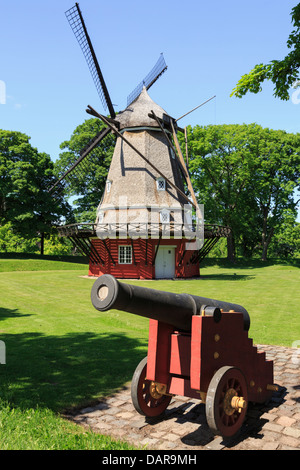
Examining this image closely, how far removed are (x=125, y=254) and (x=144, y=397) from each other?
2075 cm

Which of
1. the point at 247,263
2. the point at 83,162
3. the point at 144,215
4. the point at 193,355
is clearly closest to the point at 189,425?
the point at 193,355

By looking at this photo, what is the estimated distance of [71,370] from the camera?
20.3 ft

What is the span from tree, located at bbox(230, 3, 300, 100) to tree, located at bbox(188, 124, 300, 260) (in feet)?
104

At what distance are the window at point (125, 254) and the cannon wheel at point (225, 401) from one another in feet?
68.7

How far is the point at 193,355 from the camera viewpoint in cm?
386

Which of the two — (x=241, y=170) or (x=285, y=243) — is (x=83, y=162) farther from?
(x=285, y=243)

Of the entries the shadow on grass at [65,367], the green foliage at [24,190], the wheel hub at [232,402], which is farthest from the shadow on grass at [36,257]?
the wheel hub at [232,402]

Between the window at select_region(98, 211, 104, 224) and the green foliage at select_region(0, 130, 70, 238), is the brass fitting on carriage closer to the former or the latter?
the window at select_region(98, 211, 104, 224)

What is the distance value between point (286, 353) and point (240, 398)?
4001mm

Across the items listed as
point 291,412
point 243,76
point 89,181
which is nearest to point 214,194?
point 89,181

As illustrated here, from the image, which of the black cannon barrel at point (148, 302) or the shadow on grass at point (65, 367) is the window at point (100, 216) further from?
the black cannon barrel at point (148, 302)

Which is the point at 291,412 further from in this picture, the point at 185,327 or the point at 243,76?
the point at 243,76

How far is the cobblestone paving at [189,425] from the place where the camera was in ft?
12.8

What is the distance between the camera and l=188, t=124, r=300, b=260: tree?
39.2m
